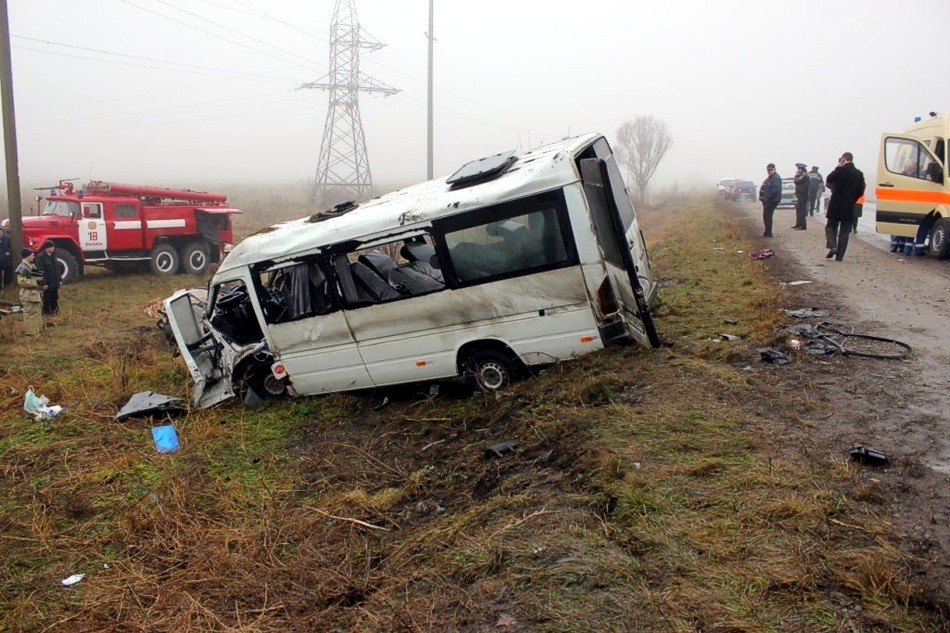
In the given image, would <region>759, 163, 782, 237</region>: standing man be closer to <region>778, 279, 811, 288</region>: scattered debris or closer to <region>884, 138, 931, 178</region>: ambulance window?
<region>884, 138, 931, 178</region>: ambulance window

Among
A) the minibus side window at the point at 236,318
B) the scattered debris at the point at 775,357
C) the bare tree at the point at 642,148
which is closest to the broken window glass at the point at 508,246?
the scattered debris at the point at 775,357

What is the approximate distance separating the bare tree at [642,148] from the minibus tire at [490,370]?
175 ft

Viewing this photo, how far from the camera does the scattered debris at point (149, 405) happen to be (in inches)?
304

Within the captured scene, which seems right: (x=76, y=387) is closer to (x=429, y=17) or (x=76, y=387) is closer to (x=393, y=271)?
(x=393, y=271)

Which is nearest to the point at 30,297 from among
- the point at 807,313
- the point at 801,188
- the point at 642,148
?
the point at 807,313

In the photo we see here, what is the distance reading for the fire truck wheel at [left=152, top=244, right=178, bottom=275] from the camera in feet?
58.3

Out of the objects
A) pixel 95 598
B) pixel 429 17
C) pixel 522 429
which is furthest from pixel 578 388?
pixel 429 17

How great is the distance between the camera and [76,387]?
866 cm

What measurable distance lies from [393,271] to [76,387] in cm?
461

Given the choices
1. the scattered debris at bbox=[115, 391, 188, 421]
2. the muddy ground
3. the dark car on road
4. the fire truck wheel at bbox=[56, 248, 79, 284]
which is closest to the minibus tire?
the muddy ground

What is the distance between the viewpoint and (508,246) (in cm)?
660

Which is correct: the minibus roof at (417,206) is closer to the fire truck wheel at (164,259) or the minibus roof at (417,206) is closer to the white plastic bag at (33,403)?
the white plastic bag at (33,403)

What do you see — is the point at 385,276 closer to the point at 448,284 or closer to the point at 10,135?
the point at 448,284

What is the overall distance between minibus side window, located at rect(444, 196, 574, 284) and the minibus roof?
0.73 feet
